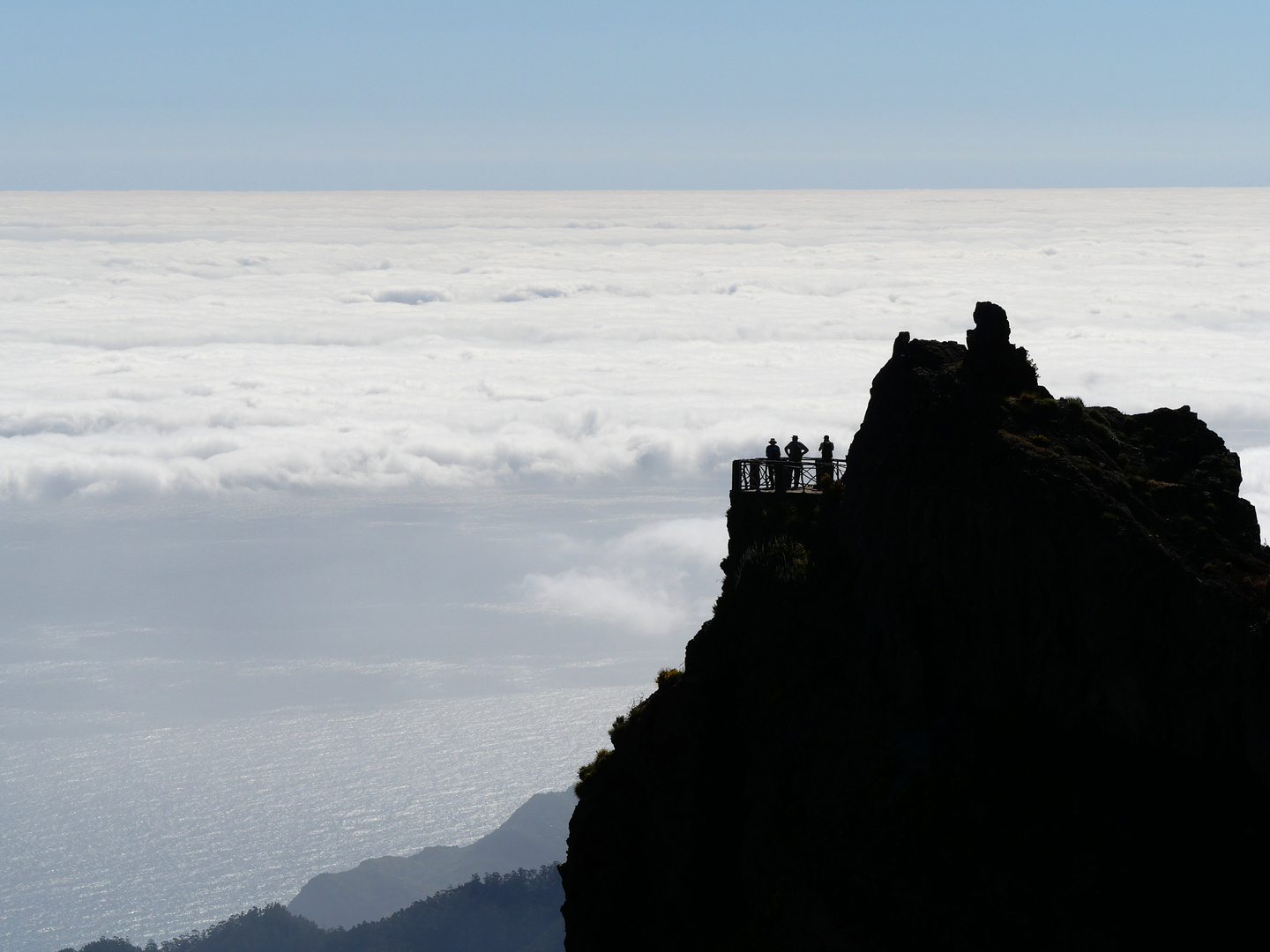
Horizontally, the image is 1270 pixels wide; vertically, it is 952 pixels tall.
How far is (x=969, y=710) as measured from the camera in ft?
96.6

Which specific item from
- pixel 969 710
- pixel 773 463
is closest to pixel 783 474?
pixel 773 463

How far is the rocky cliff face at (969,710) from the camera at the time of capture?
2573 cm

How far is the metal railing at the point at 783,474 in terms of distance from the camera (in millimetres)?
39438

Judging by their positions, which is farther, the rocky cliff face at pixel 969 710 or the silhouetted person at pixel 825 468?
the silhouetted person at pixel 825 468

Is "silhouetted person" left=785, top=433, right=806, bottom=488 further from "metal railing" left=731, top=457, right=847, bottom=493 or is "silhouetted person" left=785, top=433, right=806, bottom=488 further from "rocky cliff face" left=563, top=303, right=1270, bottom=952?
"rocky cliff face" left=563, top=303, right=1270, bottom=952

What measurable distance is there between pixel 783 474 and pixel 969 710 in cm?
1180

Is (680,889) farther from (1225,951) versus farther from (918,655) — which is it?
(1225,951)

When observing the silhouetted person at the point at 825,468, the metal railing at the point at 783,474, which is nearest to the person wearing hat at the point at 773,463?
the metal railing at the point at 783,474

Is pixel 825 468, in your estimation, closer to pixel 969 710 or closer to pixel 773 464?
pixel 773 464

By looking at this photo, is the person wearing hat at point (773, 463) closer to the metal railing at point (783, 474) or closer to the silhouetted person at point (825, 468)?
the metal railing at point (783, 474)

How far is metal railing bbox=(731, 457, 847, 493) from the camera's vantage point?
39.4 m

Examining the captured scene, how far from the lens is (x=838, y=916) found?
96.7 ft

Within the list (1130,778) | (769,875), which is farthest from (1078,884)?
(769,875)

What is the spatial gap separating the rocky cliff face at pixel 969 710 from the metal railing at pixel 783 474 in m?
1.93
